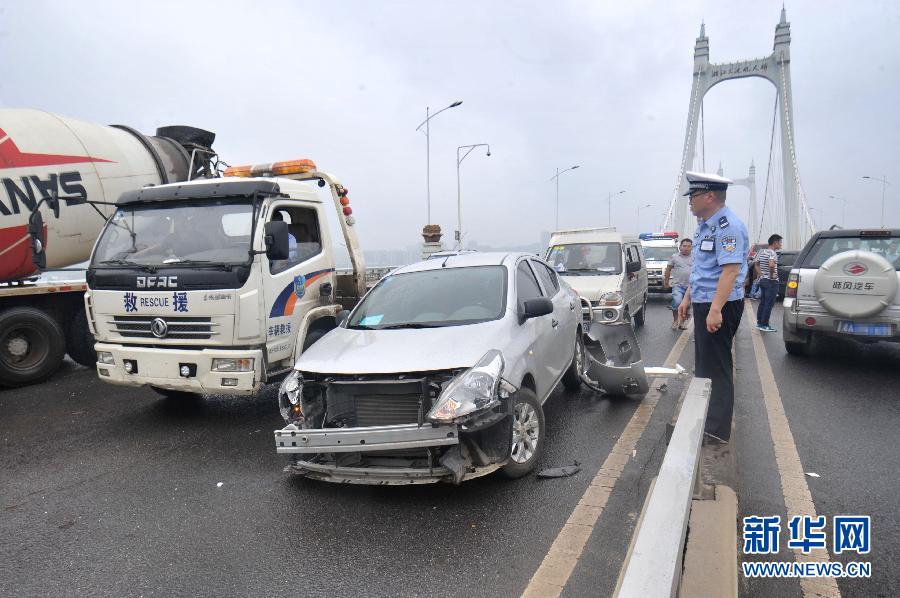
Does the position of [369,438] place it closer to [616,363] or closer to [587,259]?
[616,363]

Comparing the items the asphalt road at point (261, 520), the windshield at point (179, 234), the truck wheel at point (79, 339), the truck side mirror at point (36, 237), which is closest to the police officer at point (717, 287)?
the asphalt road at point (261, 520)

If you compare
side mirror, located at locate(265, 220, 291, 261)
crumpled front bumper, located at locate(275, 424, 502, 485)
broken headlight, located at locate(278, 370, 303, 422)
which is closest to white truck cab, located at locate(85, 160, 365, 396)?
side mirror, located at locate(265, 220, 291, 261)

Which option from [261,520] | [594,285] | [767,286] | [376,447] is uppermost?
[594,285]

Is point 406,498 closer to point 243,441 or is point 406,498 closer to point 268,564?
point 268,564

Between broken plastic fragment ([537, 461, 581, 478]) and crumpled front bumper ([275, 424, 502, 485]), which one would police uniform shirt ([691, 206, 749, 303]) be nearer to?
broken plastic fragment ([537, 461, 581, 478])

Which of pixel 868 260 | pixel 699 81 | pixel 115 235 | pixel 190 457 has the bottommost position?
pixel 190 457

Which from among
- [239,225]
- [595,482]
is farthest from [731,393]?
[239,225]

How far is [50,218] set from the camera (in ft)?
23.1

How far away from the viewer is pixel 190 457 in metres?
4.58

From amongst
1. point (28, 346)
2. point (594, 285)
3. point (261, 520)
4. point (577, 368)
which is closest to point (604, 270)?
point (594, 285)

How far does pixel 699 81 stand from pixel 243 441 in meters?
54.3

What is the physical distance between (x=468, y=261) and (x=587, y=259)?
5153mm

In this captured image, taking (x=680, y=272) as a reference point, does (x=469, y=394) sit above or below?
below

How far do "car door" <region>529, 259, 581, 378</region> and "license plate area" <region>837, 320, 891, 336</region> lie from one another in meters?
3.20
